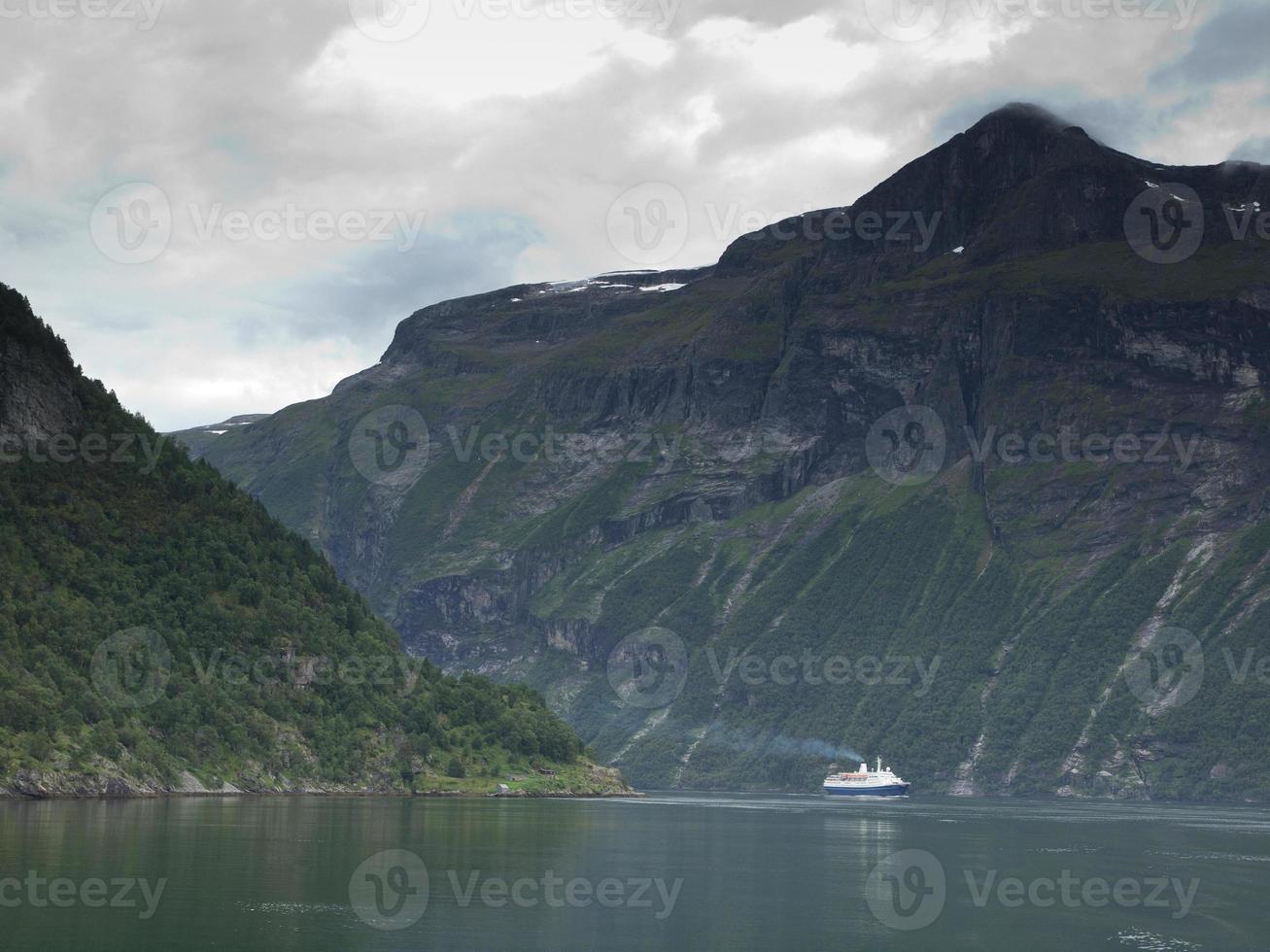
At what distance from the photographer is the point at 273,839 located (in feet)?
556

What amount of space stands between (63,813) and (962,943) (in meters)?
120

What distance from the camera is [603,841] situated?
19562 cm

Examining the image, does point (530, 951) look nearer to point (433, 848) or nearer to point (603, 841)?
point (433, 848)

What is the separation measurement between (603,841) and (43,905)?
94.3 m

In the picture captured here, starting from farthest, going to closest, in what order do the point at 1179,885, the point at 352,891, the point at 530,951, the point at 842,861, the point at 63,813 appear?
the point at 63,813 < the point at 842,861 < the point at 1179,885 < the point at 352,891 < the point at 530,951

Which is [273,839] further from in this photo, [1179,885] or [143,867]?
[1179,885]

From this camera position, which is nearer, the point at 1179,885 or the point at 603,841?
the point at 1179,885

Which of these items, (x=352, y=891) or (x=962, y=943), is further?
(x=352, y=891)

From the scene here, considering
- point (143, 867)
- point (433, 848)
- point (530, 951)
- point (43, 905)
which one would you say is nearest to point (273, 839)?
point (433, 848)

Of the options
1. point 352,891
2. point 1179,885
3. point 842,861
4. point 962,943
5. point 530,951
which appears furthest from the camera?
point 842,861

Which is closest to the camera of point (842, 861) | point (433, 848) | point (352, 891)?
point (352, 891)

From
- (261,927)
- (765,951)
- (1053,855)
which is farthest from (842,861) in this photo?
(261,927)

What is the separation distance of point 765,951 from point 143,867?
54.4 meters

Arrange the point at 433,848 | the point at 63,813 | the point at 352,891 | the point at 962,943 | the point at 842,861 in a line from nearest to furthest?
the point at 962,943, the point at 352,891, the point at 433,848, the point at 842,861, the point at 63,813
